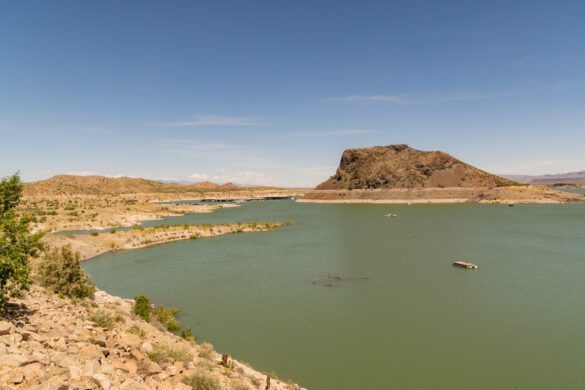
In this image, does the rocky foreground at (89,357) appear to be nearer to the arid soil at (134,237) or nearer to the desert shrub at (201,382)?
the desert shrub at (201,382)

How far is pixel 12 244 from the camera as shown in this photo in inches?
567

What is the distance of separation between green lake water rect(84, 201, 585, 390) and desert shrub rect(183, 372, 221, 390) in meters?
7.75

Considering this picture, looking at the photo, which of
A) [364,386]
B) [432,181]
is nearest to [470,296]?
[364,386]

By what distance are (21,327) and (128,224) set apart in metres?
83.8

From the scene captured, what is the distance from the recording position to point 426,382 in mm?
18875

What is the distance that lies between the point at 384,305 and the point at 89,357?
24752 mm

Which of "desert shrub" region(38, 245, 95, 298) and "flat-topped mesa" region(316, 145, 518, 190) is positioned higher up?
A: "flat-topped mesa" region(316, 145, 518, 190)

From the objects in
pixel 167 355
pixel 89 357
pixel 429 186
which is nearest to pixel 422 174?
pixel 429 186

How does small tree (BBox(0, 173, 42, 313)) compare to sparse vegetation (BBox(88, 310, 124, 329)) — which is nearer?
small tree (BBox(0, 173, 42, 313))

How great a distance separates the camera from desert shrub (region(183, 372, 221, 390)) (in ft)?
41.4

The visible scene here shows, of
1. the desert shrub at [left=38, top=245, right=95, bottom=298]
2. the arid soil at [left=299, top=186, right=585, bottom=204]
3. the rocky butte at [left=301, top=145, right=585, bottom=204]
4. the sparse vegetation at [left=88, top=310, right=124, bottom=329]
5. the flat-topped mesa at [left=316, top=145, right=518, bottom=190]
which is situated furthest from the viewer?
the flat-topped mesa at [left=316, top=145, right=518, bottom=190]

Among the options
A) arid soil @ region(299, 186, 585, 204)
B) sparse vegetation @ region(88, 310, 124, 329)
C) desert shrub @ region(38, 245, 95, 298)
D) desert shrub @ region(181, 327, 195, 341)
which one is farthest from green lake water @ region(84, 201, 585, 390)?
arid soil @ region(299, 186, 585, 204)

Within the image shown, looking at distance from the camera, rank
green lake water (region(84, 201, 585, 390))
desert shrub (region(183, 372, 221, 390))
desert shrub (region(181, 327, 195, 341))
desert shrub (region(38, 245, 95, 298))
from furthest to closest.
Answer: desert shrub (region(181, 327, 195, 341))
desert shrub (region(38, 245, 95, 298))
green lake water (region(84, 201, 585, 390))
desert shrub (region(183, 372, 221, 390))

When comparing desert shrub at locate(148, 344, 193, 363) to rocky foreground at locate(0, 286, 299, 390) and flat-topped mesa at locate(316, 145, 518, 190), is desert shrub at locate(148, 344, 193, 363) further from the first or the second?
flat-topped mesa at locate(316, 145, 518, 190)
